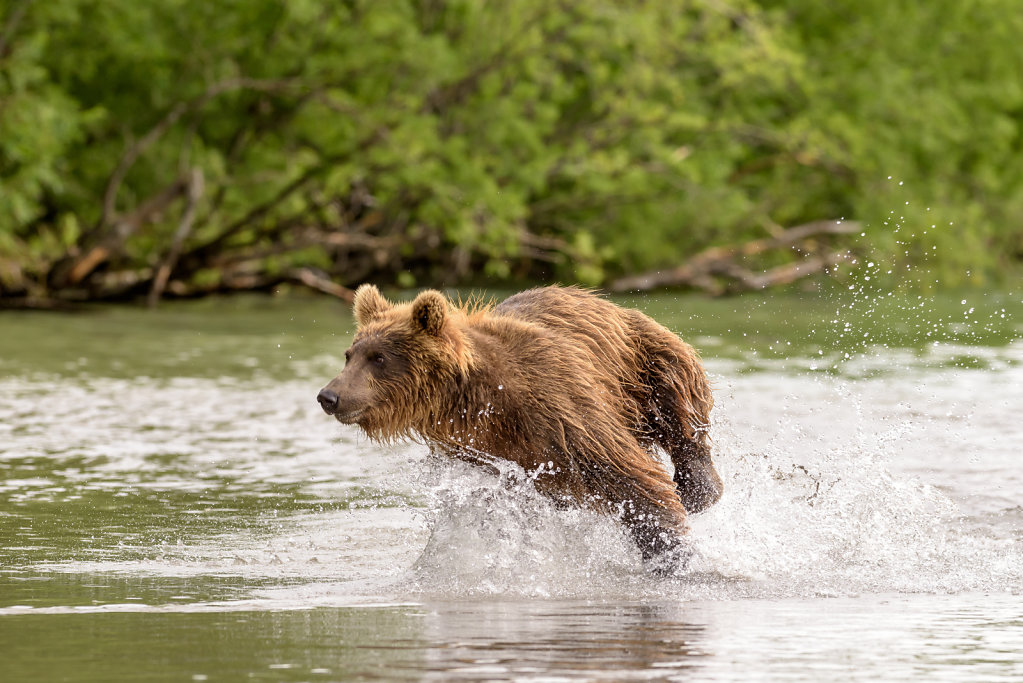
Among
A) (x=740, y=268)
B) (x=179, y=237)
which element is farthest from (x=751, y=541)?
(x=740, y=268)

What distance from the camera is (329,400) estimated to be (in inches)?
288

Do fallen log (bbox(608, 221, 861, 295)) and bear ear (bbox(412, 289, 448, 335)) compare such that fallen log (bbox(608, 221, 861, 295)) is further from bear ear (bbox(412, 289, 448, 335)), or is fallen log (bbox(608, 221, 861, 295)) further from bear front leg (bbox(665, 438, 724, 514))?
bear ear (bbox(412, 289, 448, 335))

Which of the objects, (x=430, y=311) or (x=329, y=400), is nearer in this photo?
(x=329, y=400)

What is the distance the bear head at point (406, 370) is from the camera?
7500 millimetres

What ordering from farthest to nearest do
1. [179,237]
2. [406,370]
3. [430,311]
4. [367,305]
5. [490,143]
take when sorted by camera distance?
[490,143] < [179,237] < [367,305] < [406,370] < [430,311]

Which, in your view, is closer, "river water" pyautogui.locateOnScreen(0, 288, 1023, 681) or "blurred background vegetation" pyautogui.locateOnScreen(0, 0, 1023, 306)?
"river water" pyautogui.locateOnScreen(0, 288, 1023, 681)

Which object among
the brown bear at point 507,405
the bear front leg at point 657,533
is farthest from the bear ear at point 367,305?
the bear front leg at point 657,533

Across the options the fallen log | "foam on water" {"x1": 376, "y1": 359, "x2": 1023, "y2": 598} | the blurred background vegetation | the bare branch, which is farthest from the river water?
the fallen log

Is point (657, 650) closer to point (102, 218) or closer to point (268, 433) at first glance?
point (268, 433)

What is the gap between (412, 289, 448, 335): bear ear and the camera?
295 inches

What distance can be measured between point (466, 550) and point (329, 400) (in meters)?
1.00

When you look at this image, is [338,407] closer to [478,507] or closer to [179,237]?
[478,507]

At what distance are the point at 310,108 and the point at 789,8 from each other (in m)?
14.0

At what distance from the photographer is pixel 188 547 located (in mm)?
8008
